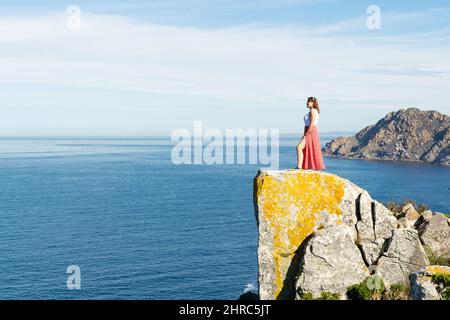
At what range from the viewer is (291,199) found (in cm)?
2508

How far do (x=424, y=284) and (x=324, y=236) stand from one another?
4885mm

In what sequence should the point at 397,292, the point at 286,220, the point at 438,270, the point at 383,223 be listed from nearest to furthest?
the point at 438,270 → the point at 397,292 → the point at 286,220 → the point at 383,223

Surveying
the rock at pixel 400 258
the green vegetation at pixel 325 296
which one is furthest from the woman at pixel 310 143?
the green vegetation at pixel 325 296

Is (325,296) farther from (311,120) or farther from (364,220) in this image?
(311,120)

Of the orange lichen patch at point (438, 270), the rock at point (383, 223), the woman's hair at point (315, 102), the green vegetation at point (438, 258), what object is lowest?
the green vegetation at point (438, 258)

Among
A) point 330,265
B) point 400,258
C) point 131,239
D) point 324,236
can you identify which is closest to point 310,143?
point 324,236

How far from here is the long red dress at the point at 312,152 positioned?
82.2 ft

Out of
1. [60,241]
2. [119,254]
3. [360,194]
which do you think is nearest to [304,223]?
[360,194]

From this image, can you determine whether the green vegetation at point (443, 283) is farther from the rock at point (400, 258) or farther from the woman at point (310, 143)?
the woman at point (310, 143)

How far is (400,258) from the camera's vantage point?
24.9m
